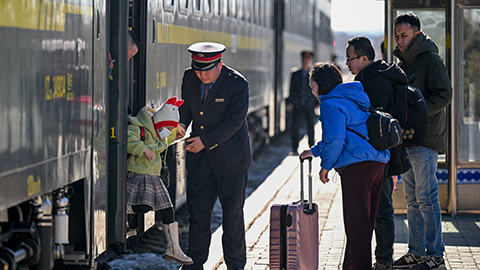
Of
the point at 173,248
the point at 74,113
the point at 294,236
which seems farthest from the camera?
the point at 173,248

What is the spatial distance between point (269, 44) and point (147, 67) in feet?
31.1

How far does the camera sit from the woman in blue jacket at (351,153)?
16.5 feet

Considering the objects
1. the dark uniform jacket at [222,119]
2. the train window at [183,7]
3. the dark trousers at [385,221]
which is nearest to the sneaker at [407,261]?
the dark trousers at [385,221]

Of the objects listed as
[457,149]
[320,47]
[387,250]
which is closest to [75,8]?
[387,250]

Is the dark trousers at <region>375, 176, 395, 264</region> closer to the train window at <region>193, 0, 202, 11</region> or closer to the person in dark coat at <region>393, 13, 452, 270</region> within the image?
the person in dark coat at <region>393, 13, 452, 270</region>

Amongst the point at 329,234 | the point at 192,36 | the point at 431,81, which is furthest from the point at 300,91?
the point at 431,81

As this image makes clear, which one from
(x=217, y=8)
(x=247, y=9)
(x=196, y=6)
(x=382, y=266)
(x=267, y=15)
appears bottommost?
(x=382, y=266)

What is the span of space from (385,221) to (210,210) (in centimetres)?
123

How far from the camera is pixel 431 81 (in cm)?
587

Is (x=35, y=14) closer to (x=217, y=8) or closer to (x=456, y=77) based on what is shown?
(x=456, y=77)

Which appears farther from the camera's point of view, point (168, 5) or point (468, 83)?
point (468, 83)

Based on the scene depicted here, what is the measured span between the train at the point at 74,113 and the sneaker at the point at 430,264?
2039 mm

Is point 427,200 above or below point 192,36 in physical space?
below

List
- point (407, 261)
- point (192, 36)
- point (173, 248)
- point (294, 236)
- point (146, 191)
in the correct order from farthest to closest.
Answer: point (192, 36)
point (407, 261)
point (173, 248)
point (146, 191)
point (294, 236)
